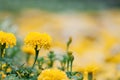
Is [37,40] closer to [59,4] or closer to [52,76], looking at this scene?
[52,76]

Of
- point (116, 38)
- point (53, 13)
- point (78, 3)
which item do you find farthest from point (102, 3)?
point (116, 38)

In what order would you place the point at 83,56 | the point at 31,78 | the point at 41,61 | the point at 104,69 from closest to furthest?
the point at 31,78
the point at 41,61
the point at 104,69
the point at 83,56

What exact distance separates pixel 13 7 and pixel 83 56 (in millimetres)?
5410

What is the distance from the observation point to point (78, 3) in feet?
46.1

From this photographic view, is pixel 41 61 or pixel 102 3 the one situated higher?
pixel 102 3

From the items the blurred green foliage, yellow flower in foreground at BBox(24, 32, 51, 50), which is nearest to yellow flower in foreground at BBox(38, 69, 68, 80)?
yellow flower in foreground at BBox(24, 32, 51, 50)

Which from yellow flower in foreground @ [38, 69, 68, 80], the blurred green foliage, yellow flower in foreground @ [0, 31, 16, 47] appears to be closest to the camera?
yellow flower in foreground @ [38, 69, 68, 80]

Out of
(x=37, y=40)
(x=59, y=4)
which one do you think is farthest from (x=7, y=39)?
(x=59, y=4)

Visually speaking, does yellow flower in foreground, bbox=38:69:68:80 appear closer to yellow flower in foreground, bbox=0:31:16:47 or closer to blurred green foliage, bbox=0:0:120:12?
yellow flower in foreground, bbox=0:31:16:47

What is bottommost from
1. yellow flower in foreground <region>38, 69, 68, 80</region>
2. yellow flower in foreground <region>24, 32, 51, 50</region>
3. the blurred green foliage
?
yellow flower in foreground <region>38, 69, 68, 80</region>

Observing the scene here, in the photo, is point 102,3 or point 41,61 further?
point 102,3

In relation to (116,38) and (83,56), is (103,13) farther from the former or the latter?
(83,56)

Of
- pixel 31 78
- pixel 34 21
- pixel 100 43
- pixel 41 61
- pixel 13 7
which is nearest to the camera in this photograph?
pixel 31 78

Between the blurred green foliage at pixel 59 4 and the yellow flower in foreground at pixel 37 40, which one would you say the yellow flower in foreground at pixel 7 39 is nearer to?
the yellow flower in foreground at pixel 37 40
